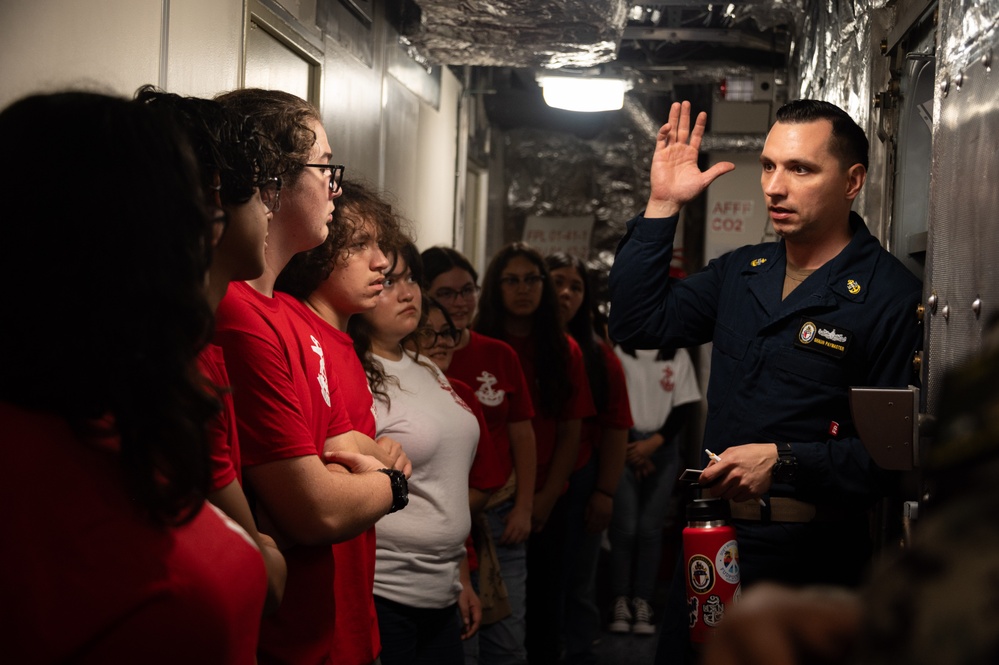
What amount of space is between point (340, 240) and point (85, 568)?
4.18 feet

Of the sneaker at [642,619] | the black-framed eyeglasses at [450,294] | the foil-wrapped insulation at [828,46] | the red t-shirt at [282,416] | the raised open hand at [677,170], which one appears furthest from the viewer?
the sneaker at [642,619]

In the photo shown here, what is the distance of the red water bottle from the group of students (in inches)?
21.0

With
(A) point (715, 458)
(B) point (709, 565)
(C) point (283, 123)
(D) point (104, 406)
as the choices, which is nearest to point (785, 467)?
(A) point (715, 458)

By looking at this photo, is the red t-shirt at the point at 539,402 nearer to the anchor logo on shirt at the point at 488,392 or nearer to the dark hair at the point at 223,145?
the anchor logo on shirt at the point at 488,392

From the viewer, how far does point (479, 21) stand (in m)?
4.03

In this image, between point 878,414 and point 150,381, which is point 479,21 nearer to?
point 878,414

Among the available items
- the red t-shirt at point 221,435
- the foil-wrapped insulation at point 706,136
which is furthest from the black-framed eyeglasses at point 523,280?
the red t-shirt at point 221,435

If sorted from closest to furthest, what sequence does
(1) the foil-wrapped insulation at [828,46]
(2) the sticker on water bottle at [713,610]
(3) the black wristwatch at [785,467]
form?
(2) the sticker on water bottle at [713,610] → (3) the black wristwatch at [785,467] → (1) the foil-wrapped insulation at [828,46]

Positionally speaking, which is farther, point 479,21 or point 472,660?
point 479,21

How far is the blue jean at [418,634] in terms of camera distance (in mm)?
2135

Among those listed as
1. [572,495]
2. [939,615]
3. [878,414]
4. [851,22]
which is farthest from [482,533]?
[939,615]

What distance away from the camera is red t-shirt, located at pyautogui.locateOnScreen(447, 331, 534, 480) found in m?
3.07

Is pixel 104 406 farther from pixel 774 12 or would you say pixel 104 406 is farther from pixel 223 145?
pixel 774 12

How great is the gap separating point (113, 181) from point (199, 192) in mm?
91
